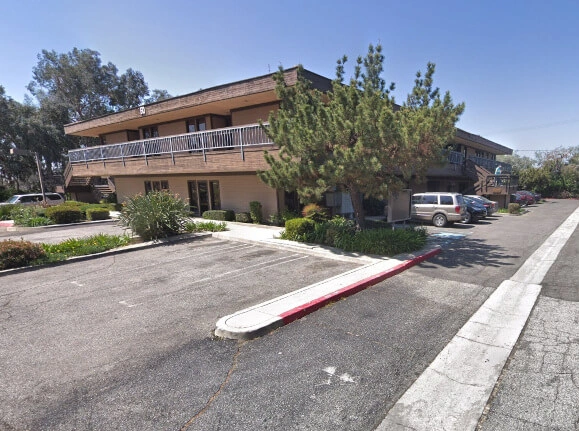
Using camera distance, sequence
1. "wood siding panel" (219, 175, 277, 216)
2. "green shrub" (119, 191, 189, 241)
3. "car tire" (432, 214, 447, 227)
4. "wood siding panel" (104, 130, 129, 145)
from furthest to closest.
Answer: "wood siding panel" (104, 130, 129, 145), "car tire" (432, 214, 447, 227), "wood siding panel" (219, 175, 277, 216), "green shrub" (119, 191, 189, 241)

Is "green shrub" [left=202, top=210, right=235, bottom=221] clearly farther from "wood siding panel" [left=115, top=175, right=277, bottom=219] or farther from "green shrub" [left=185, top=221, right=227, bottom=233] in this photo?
"green shrub" [left=185, top=221, right=227, bottom=233]

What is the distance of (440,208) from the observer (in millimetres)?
16703

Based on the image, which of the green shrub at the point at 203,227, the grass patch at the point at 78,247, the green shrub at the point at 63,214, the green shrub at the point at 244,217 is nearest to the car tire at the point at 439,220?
the green shrub at the point at 244,217

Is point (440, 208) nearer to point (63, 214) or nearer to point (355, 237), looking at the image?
point (355, 237)

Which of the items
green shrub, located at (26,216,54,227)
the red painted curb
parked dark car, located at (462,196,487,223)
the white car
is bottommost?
the red painted curb

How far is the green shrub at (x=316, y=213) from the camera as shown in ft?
44.7

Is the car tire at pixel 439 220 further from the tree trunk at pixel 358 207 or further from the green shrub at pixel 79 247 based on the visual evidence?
the green shrub at pixel 79 247

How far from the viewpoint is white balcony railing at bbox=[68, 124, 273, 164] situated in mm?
13789

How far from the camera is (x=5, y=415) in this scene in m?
3.21

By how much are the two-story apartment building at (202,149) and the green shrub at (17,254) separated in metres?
8.00

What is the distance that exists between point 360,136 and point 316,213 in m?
5.07

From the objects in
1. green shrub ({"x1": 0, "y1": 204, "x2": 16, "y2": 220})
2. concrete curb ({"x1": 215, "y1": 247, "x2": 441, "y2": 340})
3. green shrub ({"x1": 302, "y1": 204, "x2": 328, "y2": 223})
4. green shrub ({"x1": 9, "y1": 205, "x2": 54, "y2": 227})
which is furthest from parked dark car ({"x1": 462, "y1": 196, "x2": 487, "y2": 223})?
green shrub ({"x1": 0, "y1": 204, "x2": 16, "y2": 220})

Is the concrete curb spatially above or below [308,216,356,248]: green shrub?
below

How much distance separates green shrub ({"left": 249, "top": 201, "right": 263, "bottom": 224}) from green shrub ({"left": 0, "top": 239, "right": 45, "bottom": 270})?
28.5 feet
